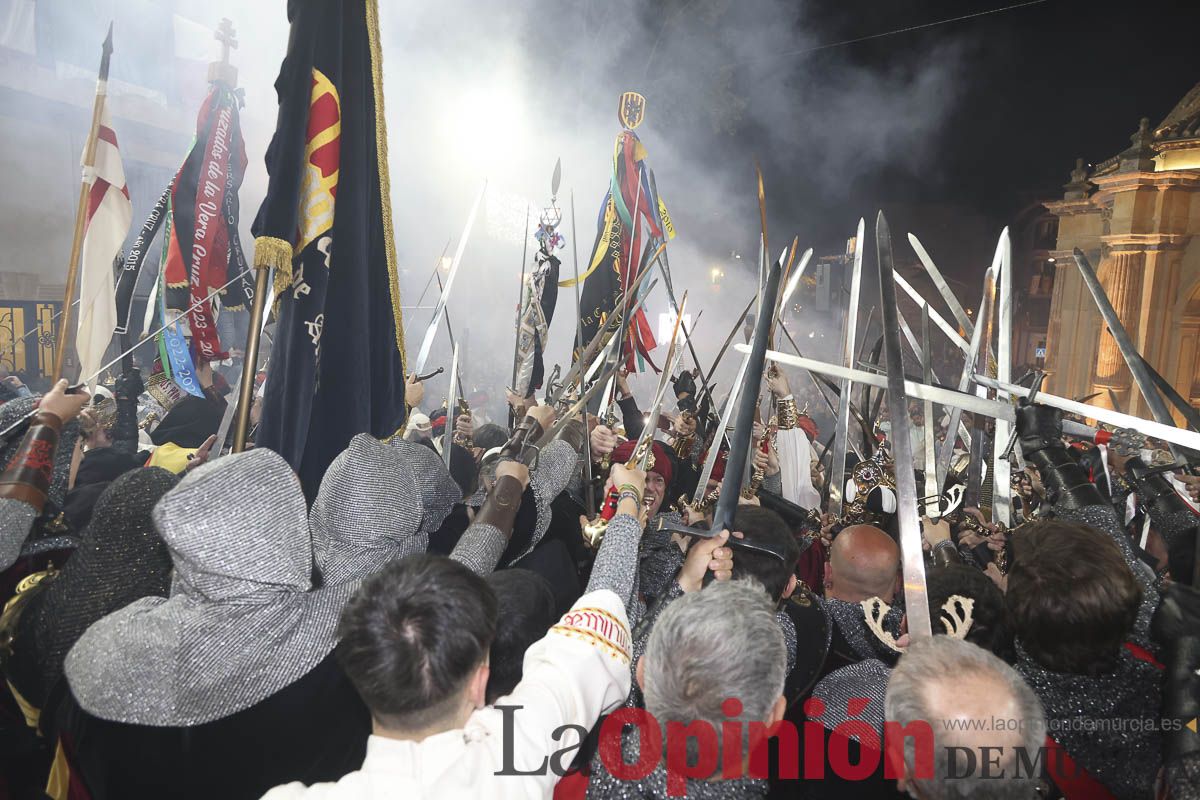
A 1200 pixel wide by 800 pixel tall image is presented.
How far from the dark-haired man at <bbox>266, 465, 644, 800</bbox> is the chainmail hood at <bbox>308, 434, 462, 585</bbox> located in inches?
24.4

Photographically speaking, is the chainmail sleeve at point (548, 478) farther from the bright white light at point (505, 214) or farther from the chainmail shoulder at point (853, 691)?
the bright white light at point (505, 214)

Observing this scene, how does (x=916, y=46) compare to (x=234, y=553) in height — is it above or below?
above

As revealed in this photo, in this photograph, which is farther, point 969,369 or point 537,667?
point 969,369

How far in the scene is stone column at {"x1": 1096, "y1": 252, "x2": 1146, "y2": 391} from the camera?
12234mm

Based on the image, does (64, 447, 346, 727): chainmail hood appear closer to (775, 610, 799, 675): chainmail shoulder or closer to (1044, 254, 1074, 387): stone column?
(775, 610, 799, 675): chainmail shoulder

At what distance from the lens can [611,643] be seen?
1.39 meters

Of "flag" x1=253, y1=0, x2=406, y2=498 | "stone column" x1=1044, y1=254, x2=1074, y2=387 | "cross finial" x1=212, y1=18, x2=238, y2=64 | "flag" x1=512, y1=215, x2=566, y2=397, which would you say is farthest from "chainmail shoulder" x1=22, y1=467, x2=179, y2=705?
"stone column" x1=1044, y1=254, x2=1074, y2=387

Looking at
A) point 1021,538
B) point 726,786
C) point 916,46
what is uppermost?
point 916,46

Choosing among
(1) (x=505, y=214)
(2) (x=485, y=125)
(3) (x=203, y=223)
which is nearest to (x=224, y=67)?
(3) (x=203, y=223)

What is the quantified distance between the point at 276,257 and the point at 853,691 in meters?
2.13

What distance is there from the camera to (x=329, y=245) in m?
2.48

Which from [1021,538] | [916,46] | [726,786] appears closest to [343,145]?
[726,786]

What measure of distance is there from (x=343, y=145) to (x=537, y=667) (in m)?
2.08

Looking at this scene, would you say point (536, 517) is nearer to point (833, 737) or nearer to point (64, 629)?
point (833, 737)
